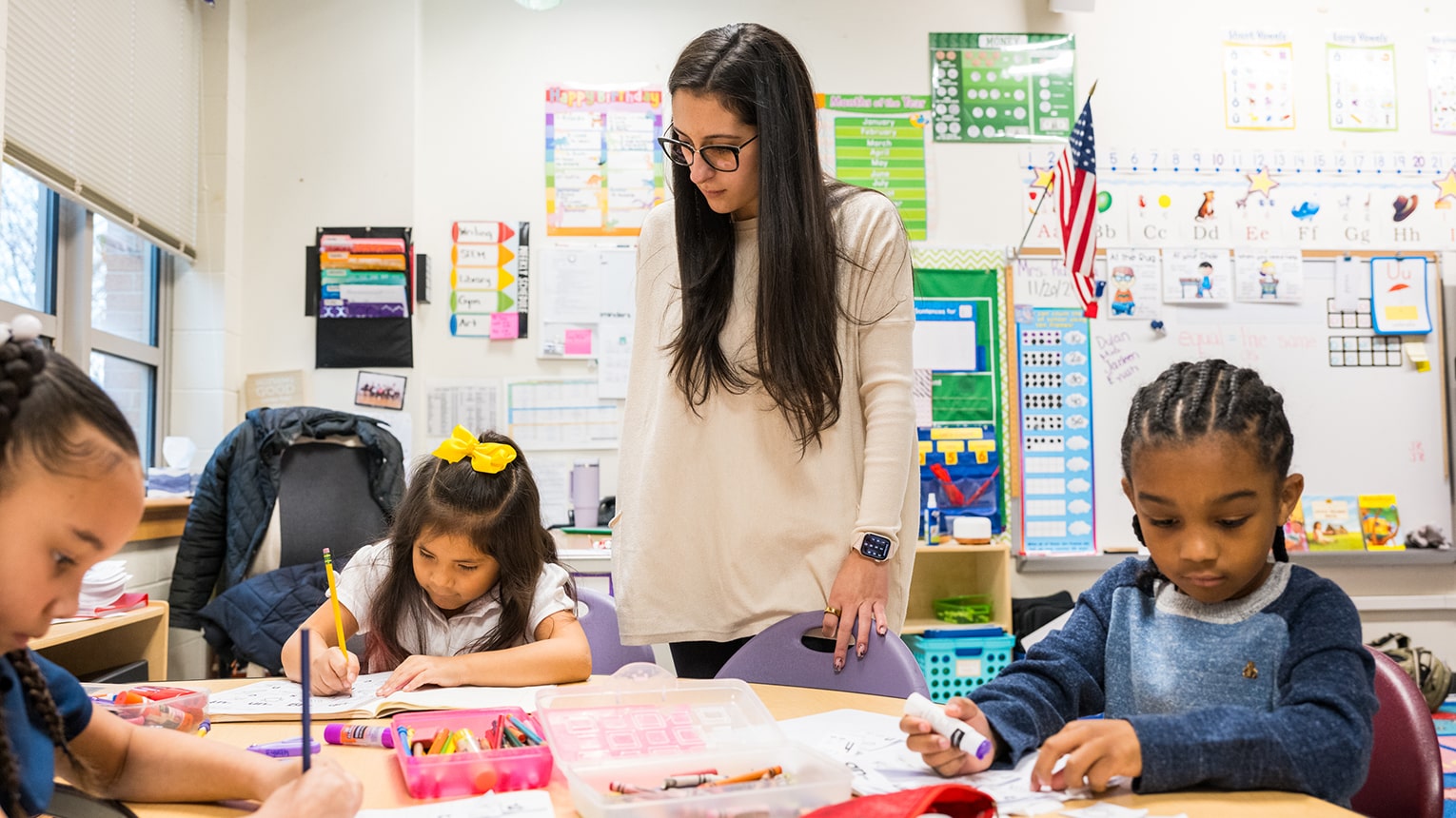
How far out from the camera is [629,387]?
153 cm

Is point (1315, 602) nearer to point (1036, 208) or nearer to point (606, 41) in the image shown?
point (1036, 208)

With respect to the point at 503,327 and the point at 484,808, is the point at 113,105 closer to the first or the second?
the point at 503,327

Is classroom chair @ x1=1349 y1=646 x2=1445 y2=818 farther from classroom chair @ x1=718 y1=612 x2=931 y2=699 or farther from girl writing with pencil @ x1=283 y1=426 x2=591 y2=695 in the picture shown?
girl writing with pencil @ x1=283 y1=426 x2=591 y2=695

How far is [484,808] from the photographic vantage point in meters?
0.79

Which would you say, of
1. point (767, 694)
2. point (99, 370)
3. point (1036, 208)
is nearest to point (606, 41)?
point (1036, 208)

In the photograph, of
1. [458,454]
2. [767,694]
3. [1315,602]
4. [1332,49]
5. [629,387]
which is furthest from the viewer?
[1332,49]

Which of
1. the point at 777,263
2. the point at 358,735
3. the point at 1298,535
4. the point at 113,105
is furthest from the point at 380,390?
the point at 1298,535

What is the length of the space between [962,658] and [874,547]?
2.24 m

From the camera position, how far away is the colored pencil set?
0.88m

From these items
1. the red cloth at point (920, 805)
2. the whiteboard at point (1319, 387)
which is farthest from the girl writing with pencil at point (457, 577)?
the whiteboard at point (1319, 387)

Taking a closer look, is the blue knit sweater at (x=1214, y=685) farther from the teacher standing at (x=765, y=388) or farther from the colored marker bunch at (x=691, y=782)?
the teacher standing at (x=765, y=388)

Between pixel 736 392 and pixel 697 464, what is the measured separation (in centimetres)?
12

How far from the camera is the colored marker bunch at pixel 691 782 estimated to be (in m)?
0.76

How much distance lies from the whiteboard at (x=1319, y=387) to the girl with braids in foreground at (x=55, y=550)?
11.6ft
